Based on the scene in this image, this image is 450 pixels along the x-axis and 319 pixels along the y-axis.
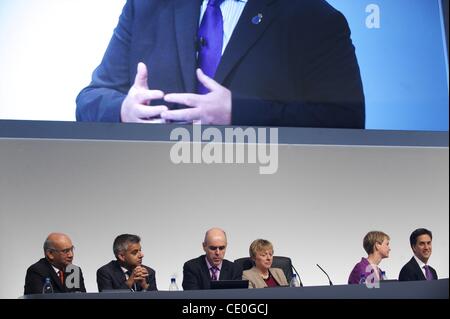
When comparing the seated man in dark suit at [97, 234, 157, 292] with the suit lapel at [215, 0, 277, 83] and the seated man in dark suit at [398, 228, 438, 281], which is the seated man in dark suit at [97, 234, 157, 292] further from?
the seated man in dark suit at [398, 228, 438, 281]

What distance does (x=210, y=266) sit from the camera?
2930mm

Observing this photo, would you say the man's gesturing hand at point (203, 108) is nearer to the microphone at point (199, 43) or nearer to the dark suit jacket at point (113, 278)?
the microphone at point (199, 43)

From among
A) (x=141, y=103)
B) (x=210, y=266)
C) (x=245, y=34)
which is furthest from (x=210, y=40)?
(x=210, y=266)

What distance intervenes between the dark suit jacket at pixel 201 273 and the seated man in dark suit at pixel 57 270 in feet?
1.42

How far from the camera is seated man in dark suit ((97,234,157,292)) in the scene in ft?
9.44

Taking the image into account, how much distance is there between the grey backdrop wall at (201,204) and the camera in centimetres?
289

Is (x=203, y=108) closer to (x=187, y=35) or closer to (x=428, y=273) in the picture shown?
(x=187, y=35)

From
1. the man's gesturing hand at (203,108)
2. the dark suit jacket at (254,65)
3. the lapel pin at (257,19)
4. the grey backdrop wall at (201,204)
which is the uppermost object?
the lapel pin at (257,19)

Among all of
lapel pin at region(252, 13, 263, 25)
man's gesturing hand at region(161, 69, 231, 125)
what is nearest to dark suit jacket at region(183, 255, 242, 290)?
man's gesturing hand at region(161, 69, 231, 125)

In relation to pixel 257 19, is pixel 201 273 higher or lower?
lower

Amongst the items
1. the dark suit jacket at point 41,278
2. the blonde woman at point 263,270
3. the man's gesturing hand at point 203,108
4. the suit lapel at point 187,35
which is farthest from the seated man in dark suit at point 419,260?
the dark suit jacket at point 41,278

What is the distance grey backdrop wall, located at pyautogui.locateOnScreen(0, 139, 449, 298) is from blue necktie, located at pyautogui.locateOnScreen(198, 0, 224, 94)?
0.40 m

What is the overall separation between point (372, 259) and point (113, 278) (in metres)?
1.11

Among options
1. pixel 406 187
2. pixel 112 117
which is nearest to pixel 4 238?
pixel 112 117
